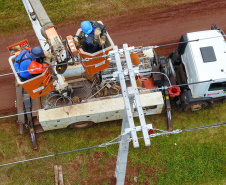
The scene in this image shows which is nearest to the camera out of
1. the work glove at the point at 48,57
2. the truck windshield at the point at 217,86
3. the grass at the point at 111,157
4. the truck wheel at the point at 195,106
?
the work glove at the point at 48,57

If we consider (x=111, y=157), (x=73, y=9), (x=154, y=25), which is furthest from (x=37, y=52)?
(x=154, y=25)

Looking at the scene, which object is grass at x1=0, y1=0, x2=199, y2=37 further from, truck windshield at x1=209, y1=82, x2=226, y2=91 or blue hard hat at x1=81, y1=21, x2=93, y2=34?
truck windshield at x1=209, y1=82, x2=226, y2=91

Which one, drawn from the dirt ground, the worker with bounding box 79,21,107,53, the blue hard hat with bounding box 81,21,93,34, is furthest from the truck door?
the blue hard hat with bounding box 81,21,93,34

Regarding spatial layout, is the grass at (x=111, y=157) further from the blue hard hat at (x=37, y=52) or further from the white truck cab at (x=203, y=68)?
the blue hard hat at (x=37, y=52)

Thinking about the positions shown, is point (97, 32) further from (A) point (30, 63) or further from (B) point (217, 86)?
(B) point (217, 86)

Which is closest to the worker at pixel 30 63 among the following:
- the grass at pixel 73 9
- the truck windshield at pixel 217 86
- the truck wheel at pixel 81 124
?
the truck wheel at pixel 81 124

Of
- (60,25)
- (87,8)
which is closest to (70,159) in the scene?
(60,25)
